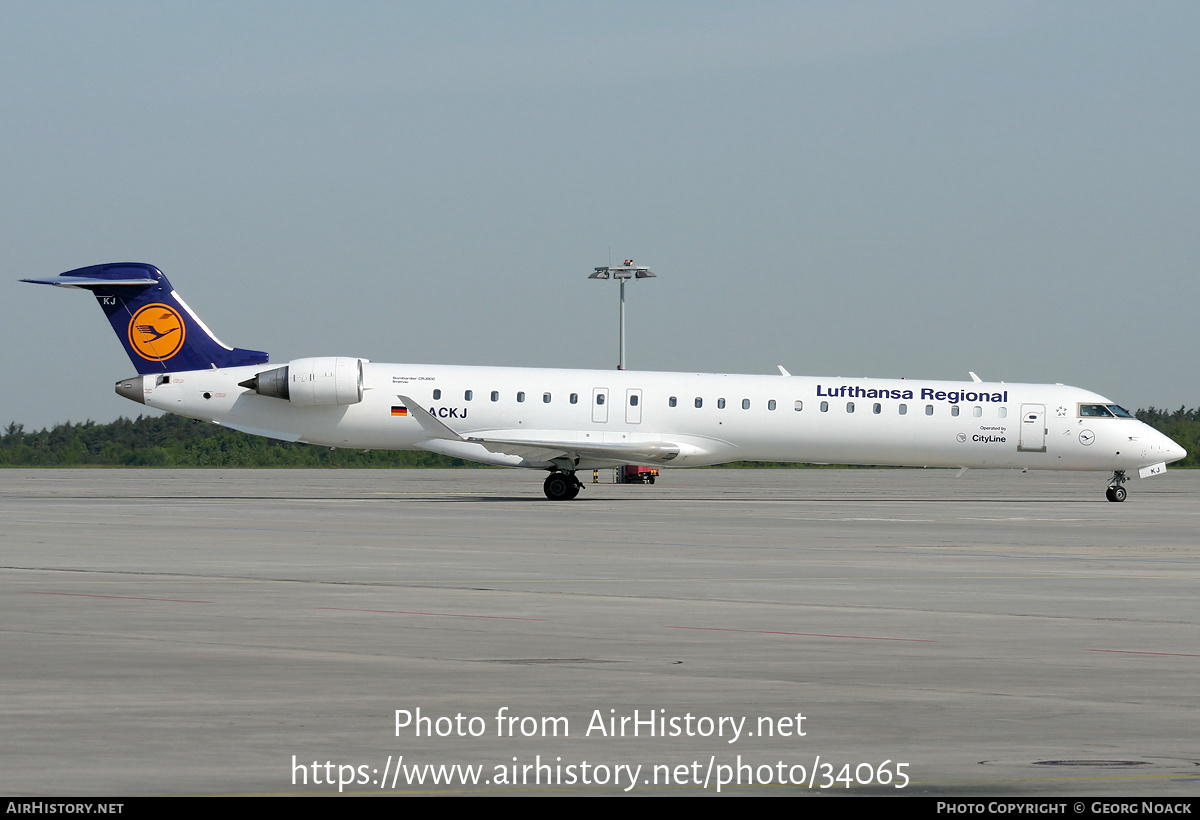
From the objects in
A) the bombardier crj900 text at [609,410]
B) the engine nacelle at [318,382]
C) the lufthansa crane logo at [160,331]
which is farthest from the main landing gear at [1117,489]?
the lufthansa crane logo at [160,331]

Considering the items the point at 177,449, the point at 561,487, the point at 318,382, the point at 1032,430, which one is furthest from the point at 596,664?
the point at 177,449

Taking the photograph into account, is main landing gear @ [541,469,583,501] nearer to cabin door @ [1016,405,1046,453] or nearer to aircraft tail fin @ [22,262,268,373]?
aircraft tail fin @ [22,262,268,373]

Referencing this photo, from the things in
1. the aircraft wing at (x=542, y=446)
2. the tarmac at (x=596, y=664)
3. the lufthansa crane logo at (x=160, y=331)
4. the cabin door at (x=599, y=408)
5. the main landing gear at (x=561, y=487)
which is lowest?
the tarmac at (x=596, y=664)

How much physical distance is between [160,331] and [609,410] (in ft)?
39.9

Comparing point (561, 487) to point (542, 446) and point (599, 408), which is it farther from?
point (599, 408)

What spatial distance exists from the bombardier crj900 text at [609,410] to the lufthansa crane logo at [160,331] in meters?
0.03

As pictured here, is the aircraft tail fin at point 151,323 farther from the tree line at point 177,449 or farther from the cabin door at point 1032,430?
the tree line at point 177,449

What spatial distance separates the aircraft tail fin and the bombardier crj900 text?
0.12ft

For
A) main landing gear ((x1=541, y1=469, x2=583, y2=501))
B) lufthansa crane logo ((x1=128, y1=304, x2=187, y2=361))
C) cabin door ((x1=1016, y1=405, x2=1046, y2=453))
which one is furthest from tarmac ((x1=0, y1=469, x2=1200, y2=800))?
lufthansa crane logo ((x1=128, y1=304, x2=187, y2=361))

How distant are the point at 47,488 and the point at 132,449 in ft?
135

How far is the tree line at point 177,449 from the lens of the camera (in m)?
79.3

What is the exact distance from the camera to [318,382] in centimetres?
3775

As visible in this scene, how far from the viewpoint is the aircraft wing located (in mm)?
36719
